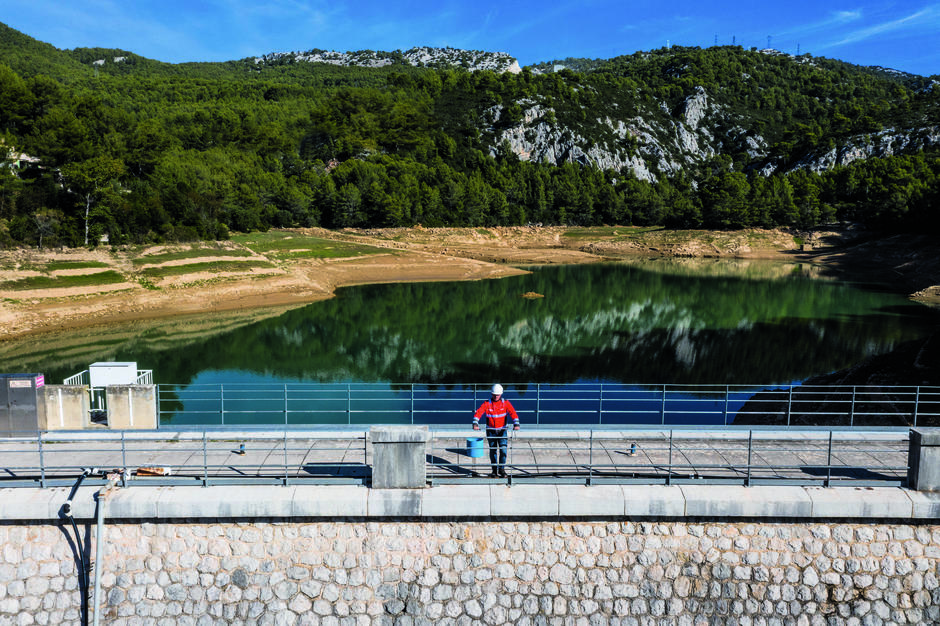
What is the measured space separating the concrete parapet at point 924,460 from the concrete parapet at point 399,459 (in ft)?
27.4

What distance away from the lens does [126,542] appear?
10.3 meters

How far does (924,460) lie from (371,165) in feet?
451

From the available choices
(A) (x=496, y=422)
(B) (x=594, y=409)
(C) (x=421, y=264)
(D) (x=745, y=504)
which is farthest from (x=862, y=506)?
(C) (x=421, y=264)

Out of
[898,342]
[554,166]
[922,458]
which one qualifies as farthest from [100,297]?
[554,166]

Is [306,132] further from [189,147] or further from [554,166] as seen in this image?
[554,166]

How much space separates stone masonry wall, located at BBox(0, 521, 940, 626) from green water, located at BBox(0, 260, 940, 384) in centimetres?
2317

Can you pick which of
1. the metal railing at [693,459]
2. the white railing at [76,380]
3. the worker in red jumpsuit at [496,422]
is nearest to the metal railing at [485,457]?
the metal railing at [693,459]

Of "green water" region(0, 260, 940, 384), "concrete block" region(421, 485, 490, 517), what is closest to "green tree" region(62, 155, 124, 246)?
"green water" region(0, 260, 940, 384)

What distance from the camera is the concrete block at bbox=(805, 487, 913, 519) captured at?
33.8ft

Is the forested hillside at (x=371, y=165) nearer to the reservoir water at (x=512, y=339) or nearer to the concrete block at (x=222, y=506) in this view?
the reservoir water at (x=512, y=339)

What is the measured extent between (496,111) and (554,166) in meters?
27.3

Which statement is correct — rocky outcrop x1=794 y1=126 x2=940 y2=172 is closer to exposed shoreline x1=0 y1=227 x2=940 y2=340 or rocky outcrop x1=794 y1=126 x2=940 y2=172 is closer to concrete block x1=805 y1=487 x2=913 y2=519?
exposed shoreline x1=0 y1=227 x2=940 y2=340

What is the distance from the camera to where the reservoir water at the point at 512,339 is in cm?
3603

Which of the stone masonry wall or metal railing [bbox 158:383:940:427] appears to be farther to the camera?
metal railing [bbox 158:383:940:427]
